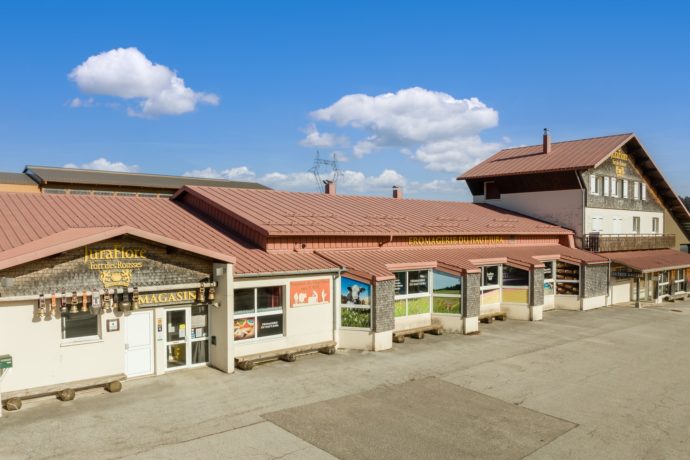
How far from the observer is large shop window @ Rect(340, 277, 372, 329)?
1802 cm

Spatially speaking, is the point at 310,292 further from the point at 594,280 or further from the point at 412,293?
the point at 594,280

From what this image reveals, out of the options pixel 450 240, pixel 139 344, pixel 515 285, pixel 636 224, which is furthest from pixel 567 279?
pixel 139 344

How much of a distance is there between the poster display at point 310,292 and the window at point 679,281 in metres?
28.9

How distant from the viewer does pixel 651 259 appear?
3262cm

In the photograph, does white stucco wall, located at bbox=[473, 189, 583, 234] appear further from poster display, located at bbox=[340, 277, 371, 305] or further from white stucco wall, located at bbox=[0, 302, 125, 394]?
white stucco wall, located at bbox=[0, 302, 125, 394]

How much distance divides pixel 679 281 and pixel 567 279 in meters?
13.4

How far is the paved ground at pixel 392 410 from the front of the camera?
10156 mm

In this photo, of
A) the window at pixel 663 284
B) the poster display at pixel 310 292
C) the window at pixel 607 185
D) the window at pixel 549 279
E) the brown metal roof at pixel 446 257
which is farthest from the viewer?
the window at pixel 607 185

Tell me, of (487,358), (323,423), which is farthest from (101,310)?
(487,358)

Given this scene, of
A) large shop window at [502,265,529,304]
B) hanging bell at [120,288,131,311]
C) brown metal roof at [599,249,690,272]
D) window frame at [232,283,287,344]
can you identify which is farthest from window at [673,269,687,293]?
hanging bell at [120,288,131,311]

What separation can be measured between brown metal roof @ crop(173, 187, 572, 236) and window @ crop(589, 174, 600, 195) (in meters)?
3.43

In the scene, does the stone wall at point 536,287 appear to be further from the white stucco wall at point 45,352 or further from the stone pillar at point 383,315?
the white stucco wall at point 45,352

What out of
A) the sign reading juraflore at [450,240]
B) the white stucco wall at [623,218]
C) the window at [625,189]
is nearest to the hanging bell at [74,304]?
the sign reading juraflore at [450,240]

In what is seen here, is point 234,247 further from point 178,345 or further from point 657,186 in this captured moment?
point 657,186
